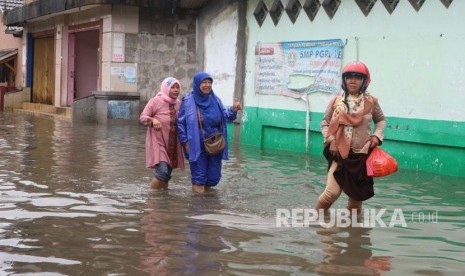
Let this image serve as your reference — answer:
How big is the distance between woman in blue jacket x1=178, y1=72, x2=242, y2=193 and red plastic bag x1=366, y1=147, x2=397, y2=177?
198 centimetres

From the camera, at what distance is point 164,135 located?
8.12m

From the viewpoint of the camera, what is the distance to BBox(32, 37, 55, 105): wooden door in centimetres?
2634

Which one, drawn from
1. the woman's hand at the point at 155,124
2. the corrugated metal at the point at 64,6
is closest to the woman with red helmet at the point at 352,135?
the woman's hand at the point at 155,124

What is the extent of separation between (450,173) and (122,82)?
38.8 ft

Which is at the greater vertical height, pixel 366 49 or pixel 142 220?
pixel 366 49

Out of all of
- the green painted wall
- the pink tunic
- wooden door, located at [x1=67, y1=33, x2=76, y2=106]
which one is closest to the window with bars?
the green painted wall

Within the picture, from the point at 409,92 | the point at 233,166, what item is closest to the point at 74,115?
the point at 233,166

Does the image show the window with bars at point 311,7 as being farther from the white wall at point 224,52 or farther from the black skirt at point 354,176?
the black skirt at point 354,176

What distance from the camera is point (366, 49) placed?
474 inches

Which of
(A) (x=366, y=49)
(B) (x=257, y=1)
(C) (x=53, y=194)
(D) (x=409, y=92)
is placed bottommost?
(C) (x=53, y=194)

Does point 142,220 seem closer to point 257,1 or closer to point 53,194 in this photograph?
point 53,194

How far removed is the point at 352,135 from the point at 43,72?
2284cm

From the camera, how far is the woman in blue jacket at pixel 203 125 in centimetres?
780

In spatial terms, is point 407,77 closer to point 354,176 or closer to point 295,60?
point 295,60
